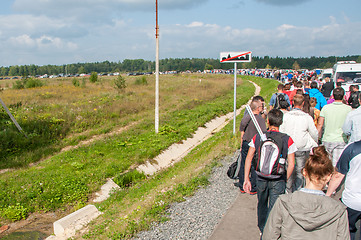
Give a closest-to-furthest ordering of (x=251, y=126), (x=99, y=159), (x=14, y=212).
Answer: (x=251, y=126) < (x=14, y=212) < (x=99, y=159)

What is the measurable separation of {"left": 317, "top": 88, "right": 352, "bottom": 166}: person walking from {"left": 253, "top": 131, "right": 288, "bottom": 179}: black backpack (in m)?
2.69

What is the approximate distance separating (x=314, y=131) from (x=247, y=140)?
129 cm

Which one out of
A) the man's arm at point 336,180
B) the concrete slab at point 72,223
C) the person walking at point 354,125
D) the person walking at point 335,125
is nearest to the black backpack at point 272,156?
the man's arm at point 336,180

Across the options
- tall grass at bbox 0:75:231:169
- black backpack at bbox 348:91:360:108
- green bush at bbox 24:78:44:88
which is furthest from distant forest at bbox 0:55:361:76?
black backpack at bbox 348:91:360:108

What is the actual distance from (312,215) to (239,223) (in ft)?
8.88

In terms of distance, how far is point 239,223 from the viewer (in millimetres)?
5047

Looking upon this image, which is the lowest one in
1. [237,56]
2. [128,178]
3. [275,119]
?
[128,178]

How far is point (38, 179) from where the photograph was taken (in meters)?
9.30

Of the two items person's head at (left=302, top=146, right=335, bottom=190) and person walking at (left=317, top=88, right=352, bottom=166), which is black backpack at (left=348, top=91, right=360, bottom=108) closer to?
person walking at (left=317, top=88, right=352, bottom=166)

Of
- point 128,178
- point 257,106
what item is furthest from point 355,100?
point 128,178

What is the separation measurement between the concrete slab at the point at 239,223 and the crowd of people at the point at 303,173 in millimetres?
302

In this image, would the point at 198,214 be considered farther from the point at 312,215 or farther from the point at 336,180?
the point at 312,215

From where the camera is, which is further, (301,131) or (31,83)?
(31,83)

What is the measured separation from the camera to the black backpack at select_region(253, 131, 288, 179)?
12.9 ft
